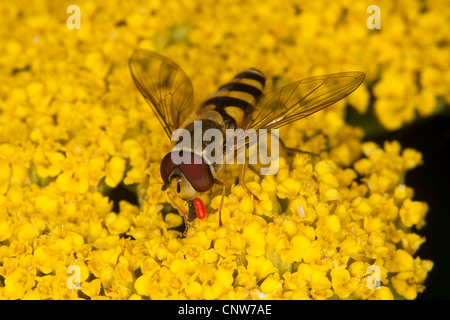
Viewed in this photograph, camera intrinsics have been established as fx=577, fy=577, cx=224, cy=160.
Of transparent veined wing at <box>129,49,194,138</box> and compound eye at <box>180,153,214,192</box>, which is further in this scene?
transparent veined wing at <box>129,49,194,138</box>

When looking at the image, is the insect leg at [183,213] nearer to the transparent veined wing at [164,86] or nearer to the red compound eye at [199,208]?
the red compound eye at [199,208]

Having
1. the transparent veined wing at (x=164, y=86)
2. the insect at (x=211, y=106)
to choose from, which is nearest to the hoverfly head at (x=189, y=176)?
the insect at (x=211, y=106)

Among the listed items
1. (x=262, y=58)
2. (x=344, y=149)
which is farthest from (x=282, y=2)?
(x=344, y=149)

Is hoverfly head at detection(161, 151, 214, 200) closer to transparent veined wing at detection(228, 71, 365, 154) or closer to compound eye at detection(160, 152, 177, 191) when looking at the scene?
compound eye at detection(160, 152, 177, 191)

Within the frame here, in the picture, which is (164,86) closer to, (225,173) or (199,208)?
(225,173)

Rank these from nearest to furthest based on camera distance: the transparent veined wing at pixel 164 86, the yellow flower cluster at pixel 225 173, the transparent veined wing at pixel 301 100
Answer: the yellow flower cluster at pixel 225 173
the transparent veined wing at pixel 301 100
the transparent veined wing at pixel 164 86

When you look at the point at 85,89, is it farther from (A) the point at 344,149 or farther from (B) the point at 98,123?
(A) the point at 344,149

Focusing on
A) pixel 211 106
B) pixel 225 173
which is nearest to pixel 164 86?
pixel 211 106

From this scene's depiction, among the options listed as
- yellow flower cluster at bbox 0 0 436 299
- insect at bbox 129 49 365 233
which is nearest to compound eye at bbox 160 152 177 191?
insect at bbox 129 49 365 233
